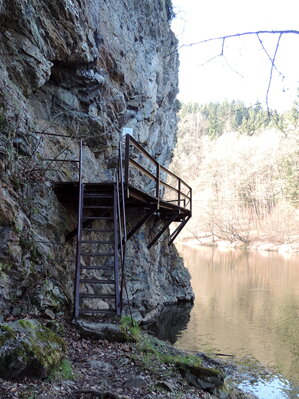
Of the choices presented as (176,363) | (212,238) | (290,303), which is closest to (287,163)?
(212,238)

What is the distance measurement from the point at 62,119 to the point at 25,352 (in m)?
7.15

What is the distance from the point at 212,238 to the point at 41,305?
43.5m

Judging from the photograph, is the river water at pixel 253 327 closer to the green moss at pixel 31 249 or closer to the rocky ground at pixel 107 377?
the rocky ground at pixel 107 377

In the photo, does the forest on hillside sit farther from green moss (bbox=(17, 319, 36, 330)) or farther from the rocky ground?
green moss (bbox=(17, 319, 36, 330))

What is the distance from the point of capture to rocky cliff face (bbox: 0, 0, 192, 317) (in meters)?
5.99

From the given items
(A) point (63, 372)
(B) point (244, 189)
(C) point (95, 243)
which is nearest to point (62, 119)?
(C) point (95, 243)

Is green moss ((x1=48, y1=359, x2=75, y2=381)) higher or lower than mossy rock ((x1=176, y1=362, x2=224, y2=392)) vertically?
higher

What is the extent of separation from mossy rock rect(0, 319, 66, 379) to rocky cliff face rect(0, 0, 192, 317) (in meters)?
1.31

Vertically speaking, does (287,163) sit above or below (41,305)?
above

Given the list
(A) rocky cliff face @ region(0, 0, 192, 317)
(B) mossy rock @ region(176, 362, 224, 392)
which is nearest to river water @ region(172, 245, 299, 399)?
(A) rocky cliff face @ region(0, 0, 192, 317)

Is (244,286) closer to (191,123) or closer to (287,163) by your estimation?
(287,163)

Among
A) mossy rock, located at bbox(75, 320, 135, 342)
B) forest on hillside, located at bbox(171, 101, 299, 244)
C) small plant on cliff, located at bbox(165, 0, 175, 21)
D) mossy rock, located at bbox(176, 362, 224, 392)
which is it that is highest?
small plant on cliff, located at bbox(165, 0, 175, 21)

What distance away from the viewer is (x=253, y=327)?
11.2 m

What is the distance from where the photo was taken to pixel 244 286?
18.4m
